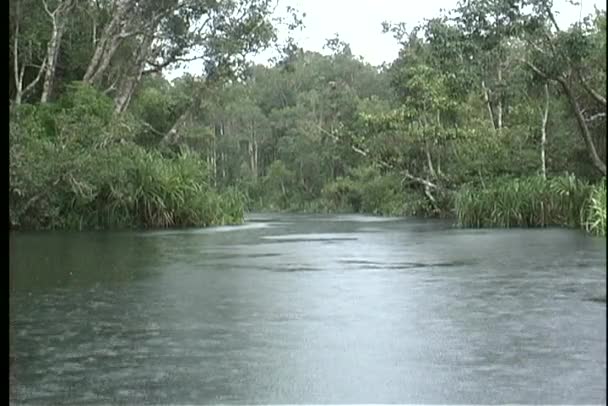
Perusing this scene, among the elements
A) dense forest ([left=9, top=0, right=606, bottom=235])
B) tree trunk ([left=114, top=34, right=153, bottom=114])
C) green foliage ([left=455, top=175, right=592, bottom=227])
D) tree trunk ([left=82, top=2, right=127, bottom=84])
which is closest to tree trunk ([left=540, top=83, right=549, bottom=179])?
dense forest ([left=9, top=0, right=606, bottom=235])

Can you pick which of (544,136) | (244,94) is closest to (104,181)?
(544,136)

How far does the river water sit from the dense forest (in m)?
2.94

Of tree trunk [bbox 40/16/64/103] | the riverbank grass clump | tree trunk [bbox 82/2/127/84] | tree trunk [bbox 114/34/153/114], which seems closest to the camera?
the riverbank grass clump

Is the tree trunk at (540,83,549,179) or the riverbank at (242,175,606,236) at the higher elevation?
the tree trunk at (540,83,549,179)

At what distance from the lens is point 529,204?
15.5 metres

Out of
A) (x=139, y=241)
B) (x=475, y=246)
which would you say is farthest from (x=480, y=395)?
(x=139, y=241)

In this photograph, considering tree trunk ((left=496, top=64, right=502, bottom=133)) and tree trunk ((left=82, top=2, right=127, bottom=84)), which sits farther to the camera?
tree trunk ((left=82, top=2, right=127, bottom=84))

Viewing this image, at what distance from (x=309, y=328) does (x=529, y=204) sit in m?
11.2

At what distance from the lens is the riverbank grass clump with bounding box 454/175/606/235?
14703mm

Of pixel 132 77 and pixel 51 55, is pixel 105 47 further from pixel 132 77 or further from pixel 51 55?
pixel 51 55

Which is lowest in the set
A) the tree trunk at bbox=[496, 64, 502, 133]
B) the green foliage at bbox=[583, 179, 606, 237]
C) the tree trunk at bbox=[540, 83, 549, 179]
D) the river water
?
the river water

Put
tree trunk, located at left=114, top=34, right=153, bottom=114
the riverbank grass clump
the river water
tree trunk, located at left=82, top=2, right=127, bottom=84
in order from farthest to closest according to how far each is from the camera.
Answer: tree trunk, located at left=114, top=34, right=153, bottom=114, tree trunk, located at left=82, top=2, right=127, bottom=84, the riverbank grass clump, the river water

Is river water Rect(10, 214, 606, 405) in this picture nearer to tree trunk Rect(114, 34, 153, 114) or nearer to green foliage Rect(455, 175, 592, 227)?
green foliage Rect(455, 175, 592, 227)

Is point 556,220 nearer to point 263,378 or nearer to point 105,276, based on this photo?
point 105,276
